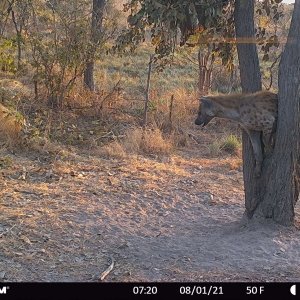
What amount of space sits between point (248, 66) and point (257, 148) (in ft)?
3.15

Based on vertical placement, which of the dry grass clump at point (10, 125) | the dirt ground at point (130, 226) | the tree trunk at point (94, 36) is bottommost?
the dirt ground at point (130, 226)

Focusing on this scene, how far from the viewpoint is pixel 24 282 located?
528cm

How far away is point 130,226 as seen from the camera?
6.98 metres

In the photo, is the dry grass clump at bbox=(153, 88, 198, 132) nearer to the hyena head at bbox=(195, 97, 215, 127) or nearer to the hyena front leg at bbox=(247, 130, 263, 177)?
the hyena head at bbox=(195, 97, 215, 127)

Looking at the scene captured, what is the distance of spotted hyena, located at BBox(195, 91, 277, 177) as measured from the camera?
21.7 feet

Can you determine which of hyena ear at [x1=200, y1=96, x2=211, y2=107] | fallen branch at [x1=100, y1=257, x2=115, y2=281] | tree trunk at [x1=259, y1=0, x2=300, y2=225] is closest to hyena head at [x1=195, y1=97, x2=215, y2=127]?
hyena ear at [x1=200, y1=96, x2=211, y2=107]

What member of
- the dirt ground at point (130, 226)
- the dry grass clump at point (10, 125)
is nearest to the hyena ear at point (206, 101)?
the dirt ground at point (130, 226)

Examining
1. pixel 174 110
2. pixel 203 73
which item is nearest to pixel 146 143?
pixel 174 110

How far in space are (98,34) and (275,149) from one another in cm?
681

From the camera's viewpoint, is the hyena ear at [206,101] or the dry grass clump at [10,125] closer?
the hyena ear at [206,101]

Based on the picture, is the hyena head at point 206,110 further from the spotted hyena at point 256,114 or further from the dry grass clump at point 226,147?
the dry grass clump at point 226,147
